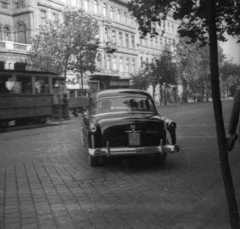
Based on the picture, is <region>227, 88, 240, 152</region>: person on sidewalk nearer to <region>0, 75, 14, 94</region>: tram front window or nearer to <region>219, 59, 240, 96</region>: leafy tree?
<region>219, 59, 240, 96</region>: leafy tree

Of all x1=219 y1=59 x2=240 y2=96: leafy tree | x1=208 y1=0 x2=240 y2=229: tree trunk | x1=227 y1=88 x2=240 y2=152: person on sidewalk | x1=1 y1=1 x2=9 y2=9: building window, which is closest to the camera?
x1=219 y1=59 x2=240 y2=96: leafy tree

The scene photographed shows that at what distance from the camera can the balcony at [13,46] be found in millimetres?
2865

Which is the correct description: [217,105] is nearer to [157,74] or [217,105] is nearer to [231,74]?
[231,74]

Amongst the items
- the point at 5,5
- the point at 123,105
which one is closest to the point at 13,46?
the point at 5,5

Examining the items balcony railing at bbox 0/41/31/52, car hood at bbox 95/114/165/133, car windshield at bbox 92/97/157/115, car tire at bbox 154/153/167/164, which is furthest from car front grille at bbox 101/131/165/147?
balcony railing at bbox 0/41/31/52

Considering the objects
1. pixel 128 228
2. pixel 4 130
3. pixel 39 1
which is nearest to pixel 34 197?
pixel 128 228

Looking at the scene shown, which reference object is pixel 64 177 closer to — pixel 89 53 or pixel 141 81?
pixel 89 53

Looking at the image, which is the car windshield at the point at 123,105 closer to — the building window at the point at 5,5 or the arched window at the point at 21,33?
the arched window at the point at 21,33

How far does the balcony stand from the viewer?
113 inches

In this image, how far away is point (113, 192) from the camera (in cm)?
425

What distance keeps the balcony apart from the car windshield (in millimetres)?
3163

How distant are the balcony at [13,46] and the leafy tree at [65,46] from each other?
206 mm

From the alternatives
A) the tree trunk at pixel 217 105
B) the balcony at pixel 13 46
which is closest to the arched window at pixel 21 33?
the balcony at pixel 13 46

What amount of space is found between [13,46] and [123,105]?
11.2 ft
